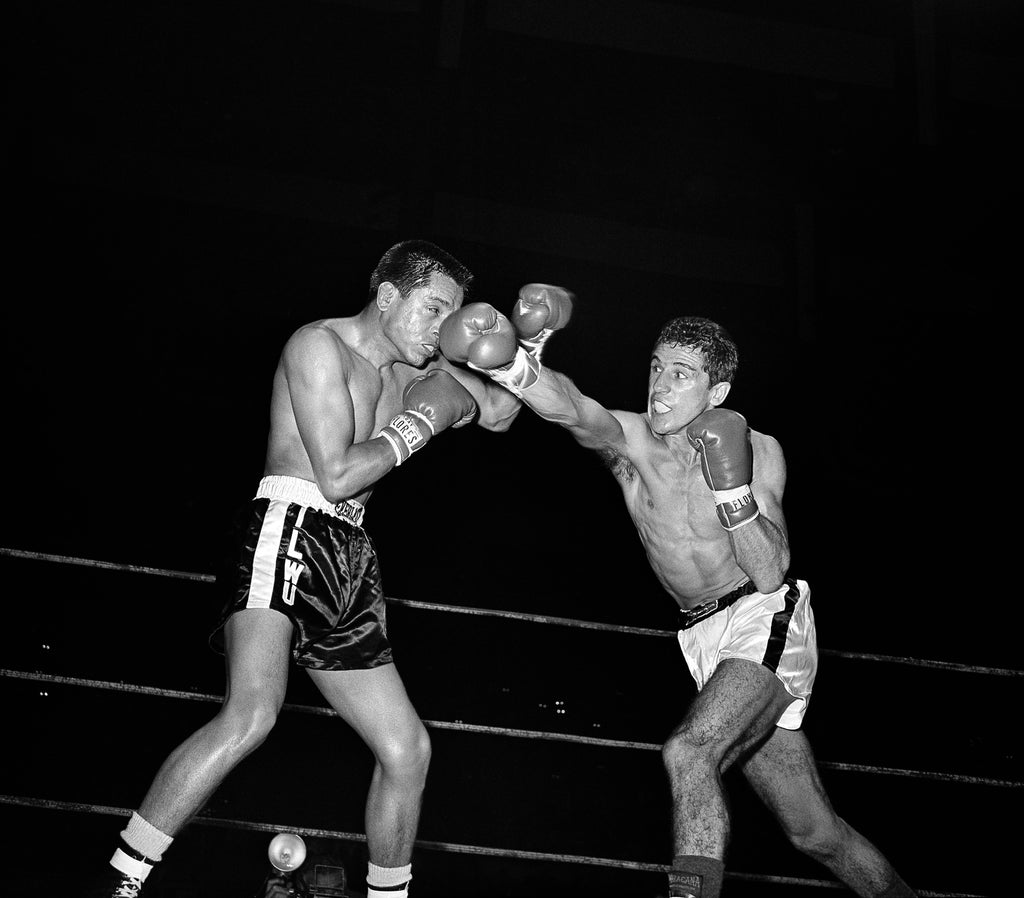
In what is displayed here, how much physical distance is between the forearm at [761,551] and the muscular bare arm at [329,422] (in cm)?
82

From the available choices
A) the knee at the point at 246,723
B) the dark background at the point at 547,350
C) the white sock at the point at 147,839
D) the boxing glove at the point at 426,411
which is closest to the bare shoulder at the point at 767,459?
the boxing glove at the point at 426,411

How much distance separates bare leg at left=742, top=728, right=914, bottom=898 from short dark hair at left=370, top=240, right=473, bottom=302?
139 cm

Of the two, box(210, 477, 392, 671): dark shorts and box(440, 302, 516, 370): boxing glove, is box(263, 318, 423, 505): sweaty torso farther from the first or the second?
box(440, 302, 516, 370): boxing glove

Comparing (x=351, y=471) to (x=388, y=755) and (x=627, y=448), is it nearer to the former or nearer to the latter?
(x=388, y=755)

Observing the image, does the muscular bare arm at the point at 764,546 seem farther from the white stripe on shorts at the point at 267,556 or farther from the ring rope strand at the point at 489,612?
the white stripe on shorts at the point at 267,556

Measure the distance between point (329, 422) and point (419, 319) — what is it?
0.40 meters

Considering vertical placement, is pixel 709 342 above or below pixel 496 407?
above

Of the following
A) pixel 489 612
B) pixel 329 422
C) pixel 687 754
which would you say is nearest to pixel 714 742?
pixel 687 754

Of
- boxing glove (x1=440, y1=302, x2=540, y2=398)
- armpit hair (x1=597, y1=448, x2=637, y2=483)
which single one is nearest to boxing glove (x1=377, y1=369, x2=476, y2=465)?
boxing glove (x1=440, y1=302, x2=540, y2=398)

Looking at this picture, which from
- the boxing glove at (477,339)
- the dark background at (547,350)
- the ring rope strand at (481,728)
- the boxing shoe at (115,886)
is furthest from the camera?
the dark background at (547,350)

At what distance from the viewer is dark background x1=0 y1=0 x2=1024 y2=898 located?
4.21 m

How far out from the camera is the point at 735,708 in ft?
7.27

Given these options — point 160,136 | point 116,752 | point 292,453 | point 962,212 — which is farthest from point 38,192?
point 962,212

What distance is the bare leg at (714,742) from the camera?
6.59 feet
